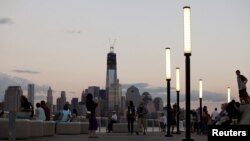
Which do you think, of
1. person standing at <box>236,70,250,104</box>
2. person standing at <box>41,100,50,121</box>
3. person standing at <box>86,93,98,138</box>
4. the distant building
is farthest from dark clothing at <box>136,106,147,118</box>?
the distant building

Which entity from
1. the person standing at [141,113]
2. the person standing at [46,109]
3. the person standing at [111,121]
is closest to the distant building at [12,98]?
the person standing at [46,109]

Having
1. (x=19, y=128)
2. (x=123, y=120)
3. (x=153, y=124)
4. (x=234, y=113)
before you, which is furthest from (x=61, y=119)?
(x=153, y=124)

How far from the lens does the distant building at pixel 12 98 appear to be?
11195 millimetres

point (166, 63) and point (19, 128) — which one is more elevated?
point (166, 63)

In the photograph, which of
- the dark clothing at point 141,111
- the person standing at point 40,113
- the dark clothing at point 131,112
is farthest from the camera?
the dark clothing at point 131,112

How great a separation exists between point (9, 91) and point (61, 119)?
61.5 ft

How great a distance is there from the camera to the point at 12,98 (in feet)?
37.1

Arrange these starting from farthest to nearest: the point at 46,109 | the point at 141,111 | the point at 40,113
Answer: the point at 141,111
the point at 46,109
the point at 40,113

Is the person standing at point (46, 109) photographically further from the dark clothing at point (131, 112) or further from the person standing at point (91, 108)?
the dark clothing at point (131, 112)

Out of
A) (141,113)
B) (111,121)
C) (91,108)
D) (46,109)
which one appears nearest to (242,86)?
(91,108)

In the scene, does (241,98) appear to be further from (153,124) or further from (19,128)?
(153,124)

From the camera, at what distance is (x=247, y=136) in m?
7.84

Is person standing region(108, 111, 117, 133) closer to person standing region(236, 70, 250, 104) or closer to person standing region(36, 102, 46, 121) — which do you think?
person standing region(36, 102, 46, 121)

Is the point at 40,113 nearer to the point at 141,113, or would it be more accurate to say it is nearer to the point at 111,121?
the point at 141,113
